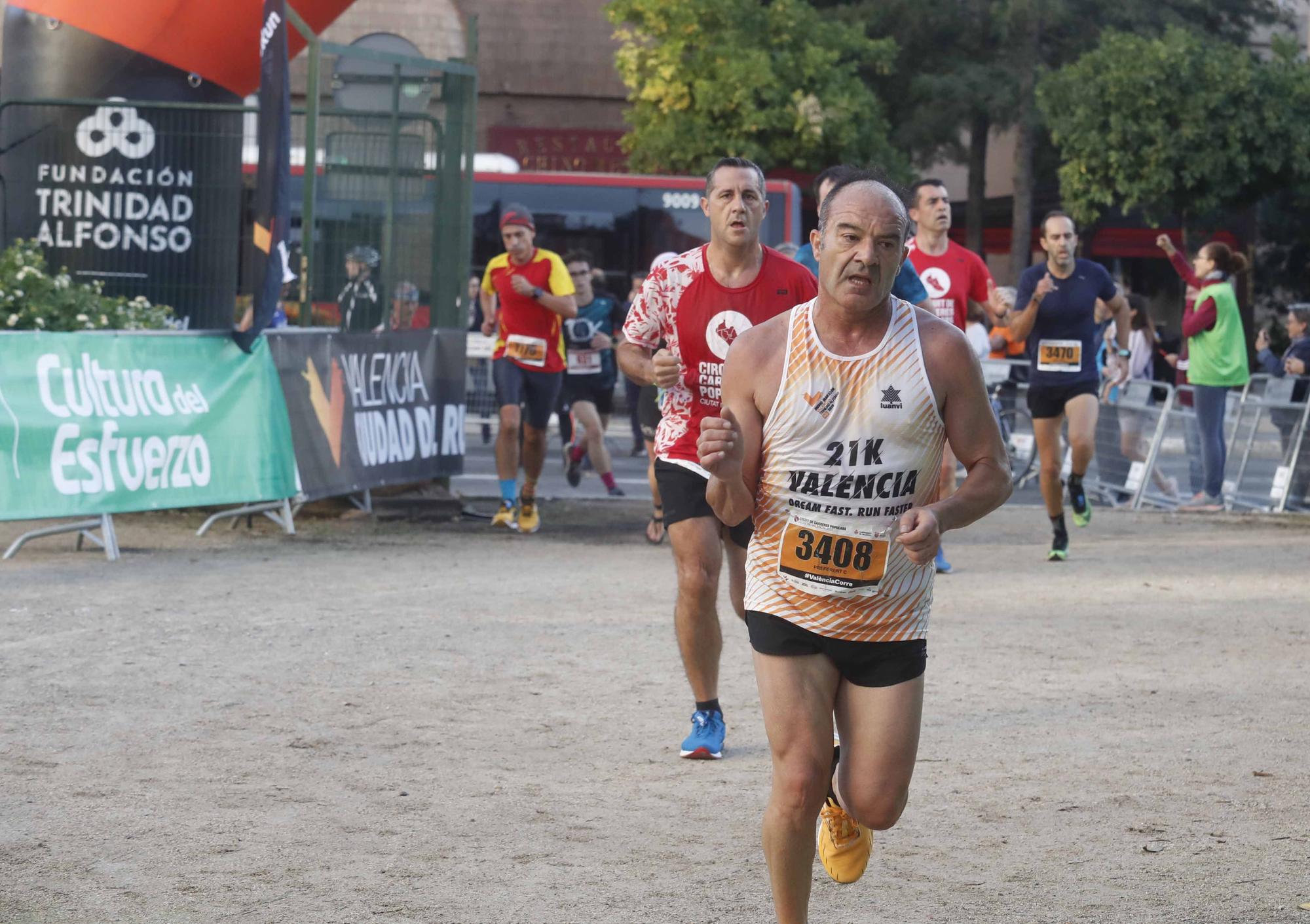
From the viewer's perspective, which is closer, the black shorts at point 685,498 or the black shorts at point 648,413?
the black shorts at point 685,498

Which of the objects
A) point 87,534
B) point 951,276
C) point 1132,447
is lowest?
point 87,534

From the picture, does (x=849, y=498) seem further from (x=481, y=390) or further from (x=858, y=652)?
(x=481, y=390)

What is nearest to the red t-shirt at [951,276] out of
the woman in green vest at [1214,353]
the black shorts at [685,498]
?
the black shorts at [685,498]

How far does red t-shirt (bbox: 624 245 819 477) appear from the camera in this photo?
6.21m

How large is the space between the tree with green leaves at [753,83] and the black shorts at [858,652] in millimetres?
24255

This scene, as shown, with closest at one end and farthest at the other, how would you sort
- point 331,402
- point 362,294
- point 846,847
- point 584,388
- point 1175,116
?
point 846,847, point 331,402, point 362,294, point 584,388, point 1175,116

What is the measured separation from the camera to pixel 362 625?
28.1 ft

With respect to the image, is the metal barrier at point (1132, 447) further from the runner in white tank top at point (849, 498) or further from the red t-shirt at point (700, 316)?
the runner in white tank top at point (849, 498)

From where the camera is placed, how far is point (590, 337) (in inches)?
616

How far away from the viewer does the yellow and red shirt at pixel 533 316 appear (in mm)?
12539

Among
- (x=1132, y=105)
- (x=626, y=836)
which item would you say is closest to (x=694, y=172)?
(x=1132, y=105)

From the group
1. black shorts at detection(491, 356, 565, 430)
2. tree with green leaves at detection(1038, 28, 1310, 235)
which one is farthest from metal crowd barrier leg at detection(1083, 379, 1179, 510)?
tree with green leaves at detection(1038, 28, 1310, 235)

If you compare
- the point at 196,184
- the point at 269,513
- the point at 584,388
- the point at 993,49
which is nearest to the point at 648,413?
the point at 269,513

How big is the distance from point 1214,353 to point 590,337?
522 cm
